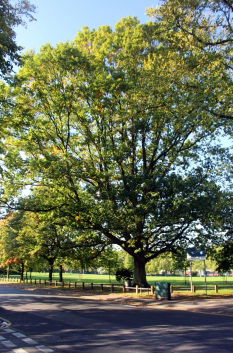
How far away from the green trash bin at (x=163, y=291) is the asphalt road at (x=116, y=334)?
5868 mm

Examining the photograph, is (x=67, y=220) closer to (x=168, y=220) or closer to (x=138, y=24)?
(x=168, y=220)

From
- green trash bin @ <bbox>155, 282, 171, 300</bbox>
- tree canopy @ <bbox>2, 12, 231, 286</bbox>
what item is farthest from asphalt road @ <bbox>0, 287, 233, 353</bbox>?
tree canopy @ <bbox>2, 12, 231, 286</bbox>

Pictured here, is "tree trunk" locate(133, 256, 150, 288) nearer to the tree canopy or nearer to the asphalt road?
the tree canopy

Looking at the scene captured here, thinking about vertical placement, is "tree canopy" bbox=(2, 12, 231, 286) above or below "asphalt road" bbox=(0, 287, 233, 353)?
above

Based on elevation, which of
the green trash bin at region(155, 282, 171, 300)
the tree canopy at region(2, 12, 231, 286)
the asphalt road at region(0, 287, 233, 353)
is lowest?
the green trash bin at region(155, 282, 171, 300)

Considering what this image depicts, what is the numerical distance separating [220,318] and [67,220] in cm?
1342

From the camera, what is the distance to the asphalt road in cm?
699

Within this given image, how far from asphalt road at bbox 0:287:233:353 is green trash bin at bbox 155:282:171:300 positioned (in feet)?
19.3

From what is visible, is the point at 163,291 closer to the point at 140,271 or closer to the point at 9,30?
the point at 140,271

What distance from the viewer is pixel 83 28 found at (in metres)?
23.6

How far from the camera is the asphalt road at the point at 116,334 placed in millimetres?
6988

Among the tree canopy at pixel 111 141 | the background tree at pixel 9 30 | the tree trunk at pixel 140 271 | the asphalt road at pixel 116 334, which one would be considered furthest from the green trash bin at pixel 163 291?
the background tree at pixel 9 30

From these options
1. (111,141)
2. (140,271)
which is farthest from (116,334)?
(140,271)

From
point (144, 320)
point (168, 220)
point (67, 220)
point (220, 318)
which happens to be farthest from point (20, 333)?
point (67, 220)
